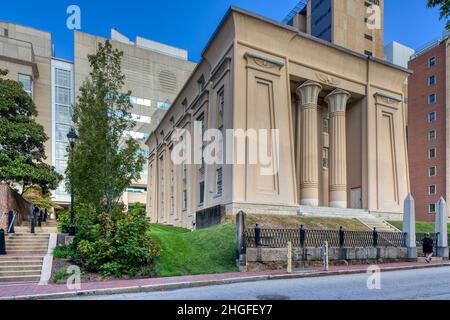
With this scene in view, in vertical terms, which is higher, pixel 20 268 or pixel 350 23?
pixel 350 23

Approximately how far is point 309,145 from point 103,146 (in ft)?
58.8

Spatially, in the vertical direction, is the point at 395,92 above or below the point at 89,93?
above

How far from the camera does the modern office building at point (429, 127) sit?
151ft

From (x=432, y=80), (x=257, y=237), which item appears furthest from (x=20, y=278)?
(x=432, y=80)

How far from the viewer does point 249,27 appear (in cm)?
2325

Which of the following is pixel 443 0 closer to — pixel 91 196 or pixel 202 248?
pixel 202 248

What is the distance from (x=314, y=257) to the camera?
1372cm

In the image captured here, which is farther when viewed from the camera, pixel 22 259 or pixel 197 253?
pixel 197 253

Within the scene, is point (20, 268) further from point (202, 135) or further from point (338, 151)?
point (338, 151)

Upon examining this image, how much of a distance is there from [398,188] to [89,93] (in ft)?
86.3

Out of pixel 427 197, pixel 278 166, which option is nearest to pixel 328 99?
pixel 278 166

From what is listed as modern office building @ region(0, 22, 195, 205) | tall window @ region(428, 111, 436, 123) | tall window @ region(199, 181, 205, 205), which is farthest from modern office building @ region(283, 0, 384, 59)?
modern office building @ region(0, 22, 195, 205)

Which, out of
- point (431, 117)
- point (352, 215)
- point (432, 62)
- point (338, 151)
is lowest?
point (352, 215)
